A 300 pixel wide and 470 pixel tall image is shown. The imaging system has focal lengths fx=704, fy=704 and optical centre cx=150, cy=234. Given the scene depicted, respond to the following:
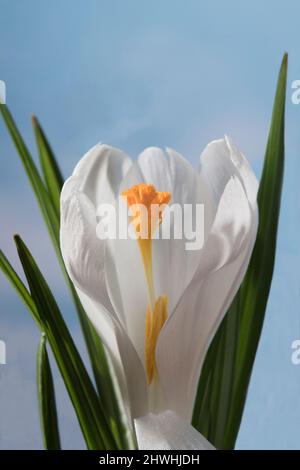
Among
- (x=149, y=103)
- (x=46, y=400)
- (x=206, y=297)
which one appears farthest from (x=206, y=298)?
(x=149, y=103)

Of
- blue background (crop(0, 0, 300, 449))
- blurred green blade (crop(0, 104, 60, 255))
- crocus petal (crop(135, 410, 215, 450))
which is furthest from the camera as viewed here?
blue background (crop(0, 0, 300, 449))

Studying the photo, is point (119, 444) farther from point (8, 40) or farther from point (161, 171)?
point (8, 40)


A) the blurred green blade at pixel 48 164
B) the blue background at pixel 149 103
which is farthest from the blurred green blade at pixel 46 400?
the blue background at pixel 149 103

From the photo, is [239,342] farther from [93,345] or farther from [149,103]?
[149,103]

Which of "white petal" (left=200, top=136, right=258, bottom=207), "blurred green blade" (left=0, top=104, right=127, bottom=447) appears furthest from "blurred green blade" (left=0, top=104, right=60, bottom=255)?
"white petal" (left=200, top=136, right=258, bottom=207)

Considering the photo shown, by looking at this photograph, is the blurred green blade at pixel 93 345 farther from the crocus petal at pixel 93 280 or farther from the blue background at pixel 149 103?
the blue background at pixel 149 103

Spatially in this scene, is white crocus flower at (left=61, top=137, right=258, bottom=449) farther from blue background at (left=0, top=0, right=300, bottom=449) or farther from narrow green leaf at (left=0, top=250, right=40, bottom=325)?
blue background at (left=0, top=0, right=300, bottom=449)
